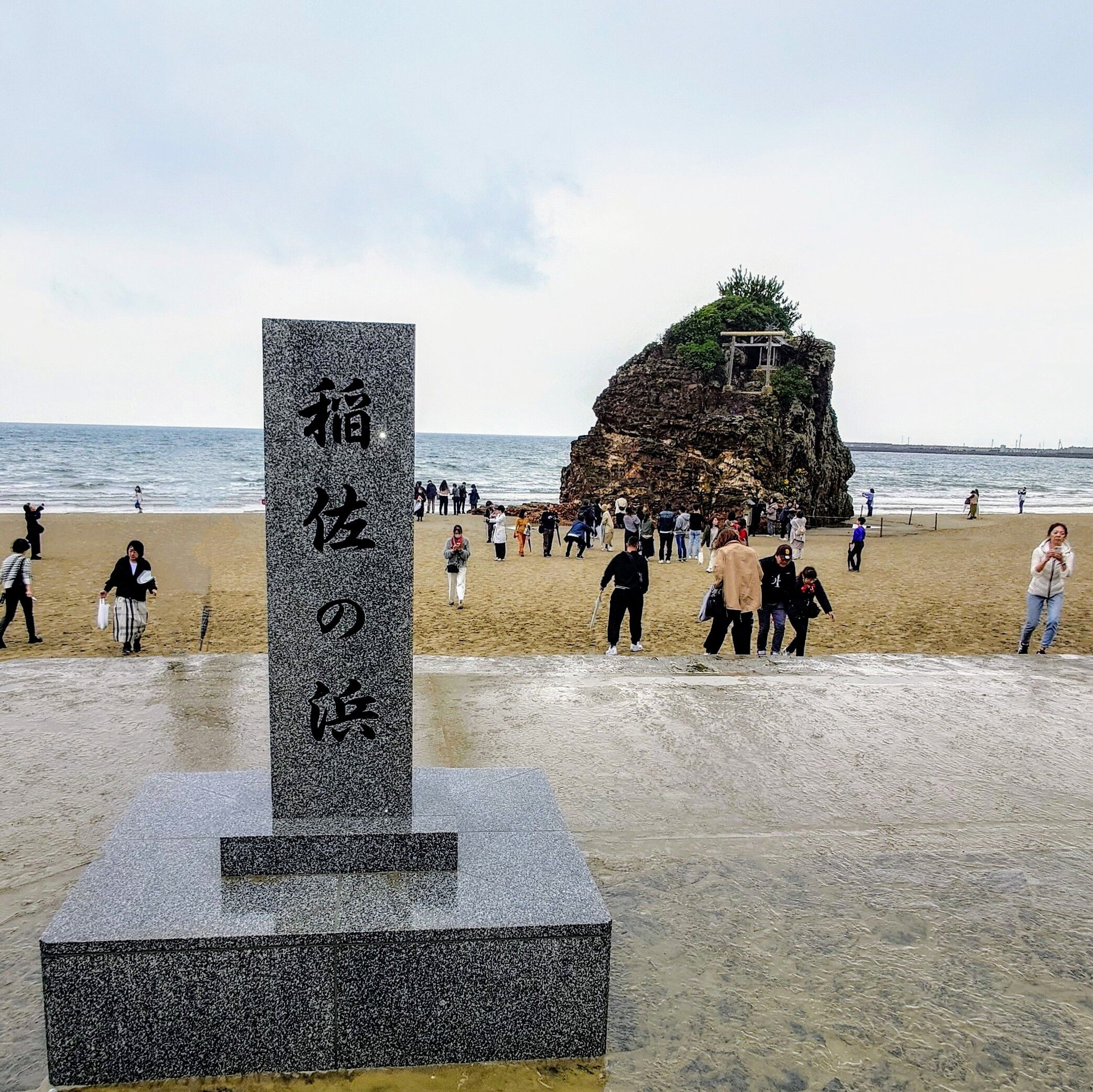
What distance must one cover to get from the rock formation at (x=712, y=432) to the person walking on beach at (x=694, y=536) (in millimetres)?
10427

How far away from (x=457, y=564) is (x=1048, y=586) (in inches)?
366

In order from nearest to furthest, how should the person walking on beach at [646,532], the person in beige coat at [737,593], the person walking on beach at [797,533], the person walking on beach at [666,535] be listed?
the person in beige coat at [737,593], the person walking on beach at [646,532], the person walking on beach at [797,533], the person walking on beach at [666,535]

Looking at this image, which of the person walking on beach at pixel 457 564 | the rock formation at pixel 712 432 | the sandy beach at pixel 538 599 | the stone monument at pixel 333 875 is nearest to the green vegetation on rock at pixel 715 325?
the rock formation at pixel 712 432

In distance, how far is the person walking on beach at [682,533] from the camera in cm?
2392

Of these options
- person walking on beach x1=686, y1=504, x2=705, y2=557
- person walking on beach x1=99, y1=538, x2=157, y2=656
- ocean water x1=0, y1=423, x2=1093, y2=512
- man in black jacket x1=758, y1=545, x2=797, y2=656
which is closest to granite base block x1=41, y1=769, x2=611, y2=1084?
man in black jacket x1=758, y1=545, x2=797, y2=656

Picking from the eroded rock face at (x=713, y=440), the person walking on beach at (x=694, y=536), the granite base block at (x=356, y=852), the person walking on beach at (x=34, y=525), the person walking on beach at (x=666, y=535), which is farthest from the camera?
the eroded rock face at (x=713, y=440)

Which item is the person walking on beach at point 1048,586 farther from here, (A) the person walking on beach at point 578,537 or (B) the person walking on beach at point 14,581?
(A) the person walking on beach at point 578,537

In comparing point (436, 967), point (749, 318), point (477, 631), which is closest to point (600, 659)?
point (477, 631)

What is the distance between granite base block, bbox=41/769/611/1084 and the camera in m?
3.08

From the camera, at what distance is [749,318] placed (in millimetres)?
40969

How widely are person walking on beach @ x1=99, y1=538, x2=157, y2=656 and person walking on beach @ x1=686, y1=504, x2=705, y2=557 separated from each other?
16.1 m

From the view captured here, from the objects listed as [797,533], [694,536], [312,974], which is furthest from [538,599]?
[312,974]

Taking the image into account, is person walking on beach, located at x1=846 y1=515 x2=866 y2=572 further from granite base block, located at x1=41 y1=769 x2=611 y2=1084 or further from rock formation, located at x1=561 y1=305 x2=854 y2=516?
granite base block, located at x1=41 y1=769 x2=611 y2=1084

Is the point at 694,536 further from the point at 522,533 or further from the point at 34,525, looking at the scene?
the point at 34,525
